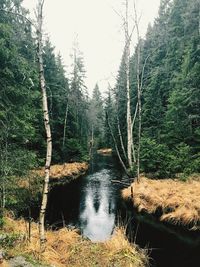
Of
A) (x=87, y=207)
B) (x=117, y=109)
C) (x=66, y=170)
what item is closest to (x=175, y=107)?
(x=117, y=109)

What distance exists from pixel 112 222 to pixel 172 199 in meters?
2.98

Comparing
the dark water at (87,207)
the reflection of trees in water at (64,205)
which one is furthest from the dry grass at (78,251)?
the reflection of trees in water at (64,205)

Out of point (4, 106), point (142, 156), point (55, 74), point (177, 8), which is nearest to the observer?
point (4, 106)

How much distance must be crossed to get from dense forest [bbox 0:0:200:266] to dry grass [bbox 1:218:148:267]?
203 cm

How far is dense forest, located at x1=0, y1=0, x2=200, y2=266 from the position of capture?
1163cm

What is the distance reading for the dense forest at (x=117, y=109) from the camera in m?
11.6

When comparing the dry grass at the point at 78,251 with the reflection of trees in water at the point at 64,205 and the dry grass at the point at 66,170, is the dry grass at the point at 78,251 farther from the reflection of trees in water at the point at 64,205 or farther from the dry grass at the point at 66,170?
the dry grass at the point at 66,170

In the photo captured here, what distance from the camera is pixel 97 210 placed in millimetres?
16312

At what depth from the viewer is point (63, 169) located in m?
26.6

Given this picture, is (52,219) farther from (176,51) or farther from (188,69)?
(176,51)

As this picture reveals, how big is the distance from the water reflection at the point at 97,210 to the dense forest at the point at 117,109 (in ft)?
7.68

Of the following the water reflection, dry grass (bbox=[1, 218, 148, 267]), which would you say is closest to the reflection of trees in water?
the water reflection

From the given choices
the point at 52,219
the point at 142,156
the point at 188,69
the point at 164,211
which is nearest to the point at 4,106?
the point at 52,219

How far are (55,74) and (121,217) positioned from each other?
2135cm
